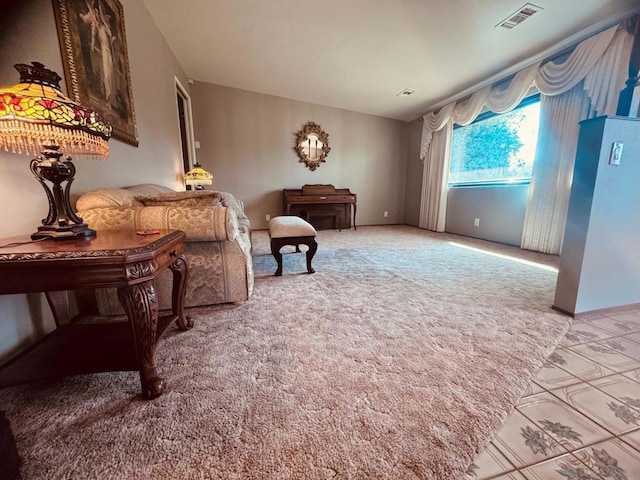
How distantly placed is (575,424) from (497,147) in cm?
393

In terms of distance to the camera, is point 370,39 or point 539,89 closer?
point 370,39

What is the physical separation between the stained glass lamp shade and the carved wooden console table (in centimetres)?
14

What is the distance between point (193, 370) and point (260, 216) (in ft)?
13.2

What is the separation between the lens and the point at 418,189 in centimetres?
541

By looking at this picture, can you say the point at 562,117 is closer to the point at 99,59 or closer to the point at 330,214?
the point at 330,214

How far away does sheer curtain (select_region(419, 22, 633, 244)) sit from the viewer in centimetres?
238

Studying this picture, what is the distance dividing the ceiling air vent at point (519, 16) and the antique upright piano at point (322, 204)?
298cm

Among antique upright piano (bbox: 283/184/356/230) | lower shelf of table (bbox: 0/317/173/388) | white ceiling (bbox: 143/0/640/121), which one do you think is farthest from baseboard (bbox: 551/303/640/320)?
antique upright piano (bbox: 283/184/356/230)

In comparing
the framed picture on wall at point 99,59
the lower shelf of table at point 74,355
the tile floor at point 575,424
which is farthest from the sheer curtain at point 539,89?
the framed picture on wall at point 99,59

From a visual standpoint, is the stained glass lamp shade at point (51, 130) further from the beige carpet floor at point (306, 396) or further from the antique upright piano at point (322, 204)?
the antique upright piano at point (322, 204)

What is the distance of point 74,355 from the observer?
95 cm

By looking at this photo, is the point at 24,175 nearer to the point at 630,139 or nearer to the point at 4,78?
the point at 4,78

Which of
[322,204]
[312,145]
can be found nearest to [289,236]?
[322,204]

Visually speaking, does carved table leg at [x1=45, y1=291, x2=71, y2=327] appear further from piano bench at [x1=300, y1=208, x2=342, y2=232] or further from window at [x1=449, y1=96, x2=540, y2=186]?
window at [x1=449, y1=96, x2=540, y2=186]
